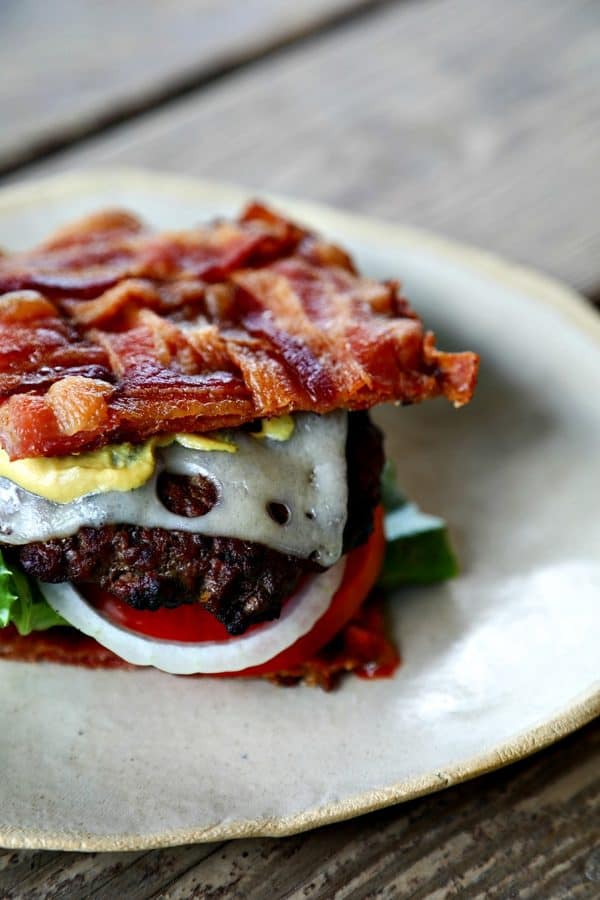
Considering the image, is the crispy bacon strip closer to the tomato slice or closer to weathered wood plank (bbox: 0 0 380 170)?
the tomato slice

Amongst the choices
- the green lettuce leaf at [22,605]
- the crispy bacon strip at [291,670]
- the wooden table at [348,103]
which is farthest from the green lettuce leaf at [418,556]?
the wooden table at [348,103]

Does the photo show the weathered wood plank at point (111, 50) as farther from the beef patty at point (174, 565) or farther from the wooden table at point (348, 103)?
the beef patty at point (174, 565)

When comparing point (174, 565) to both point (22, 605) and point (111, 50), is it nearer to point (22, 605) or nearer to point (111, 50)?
point (22, 605)

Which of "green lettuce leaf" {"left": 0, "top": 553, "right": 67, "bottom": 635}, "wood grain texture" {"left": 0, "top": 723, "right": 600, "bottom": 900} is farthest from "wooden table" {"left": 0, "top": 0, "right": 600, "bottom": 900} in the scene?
"green lettuce leaf" {"left": 0, "top": 553, "right": 67, "bottom": 635}

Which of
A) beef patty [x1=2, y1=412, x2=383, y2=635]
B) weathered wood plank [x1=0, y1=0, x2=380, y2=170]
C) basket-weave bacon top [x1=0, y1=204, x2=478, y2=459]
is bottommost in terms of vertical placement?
beef patty [x1=2, y1=412, x2=383, y2=635]

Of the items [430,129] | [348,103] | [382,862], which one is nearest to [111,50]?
[348,103]

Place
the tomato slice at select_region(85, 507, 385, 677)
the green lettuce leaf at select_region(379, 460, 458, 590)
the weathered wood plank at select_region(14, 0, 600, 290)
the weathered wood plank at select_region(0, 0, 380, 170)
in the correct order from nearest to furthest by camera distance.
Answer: the tomato slice at select_region(85, 507, 385, 677) < the green lettuce leaf at select_region(379, 460, 458, 590) < the weathered wood plank at select_region(14, 0, 600, 290) < the weathered wood plank at select_region(0, 0, 380, 170)
